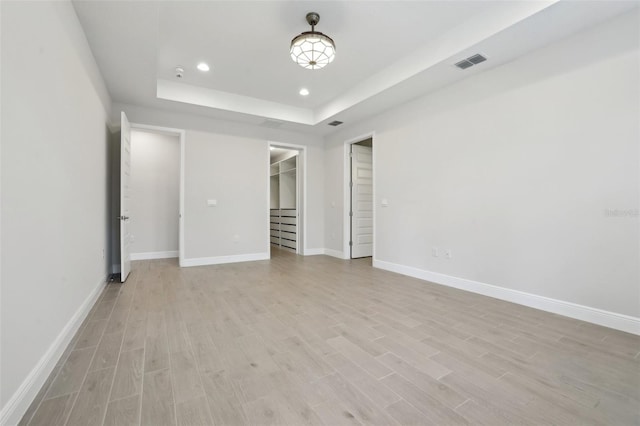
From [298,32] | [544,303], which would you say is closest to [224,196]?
[298,32]

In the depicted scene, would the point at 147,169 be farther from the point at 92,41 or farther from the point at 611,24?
the point at 611,24

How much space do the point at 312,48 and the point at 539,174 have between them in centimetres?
262

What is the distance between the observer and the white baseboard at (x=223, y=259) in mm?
4865

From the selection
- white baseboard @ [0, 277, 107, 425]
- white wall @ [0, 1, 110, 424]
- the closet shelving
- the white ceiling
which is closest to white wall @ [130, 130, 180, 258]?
the white ceiling

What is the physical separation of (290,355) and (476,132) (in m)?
3.23

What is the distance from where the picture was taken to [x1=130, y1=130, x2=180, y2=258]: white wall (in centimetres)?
546

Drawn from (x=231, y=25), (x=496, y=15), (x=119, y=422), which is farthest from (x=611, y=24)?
(x=119, y=422)

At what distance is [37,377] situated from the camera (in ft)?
4.88

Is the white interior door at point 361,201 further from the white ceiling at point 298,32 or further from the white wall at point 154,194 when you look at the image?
the white wall at point 154,194

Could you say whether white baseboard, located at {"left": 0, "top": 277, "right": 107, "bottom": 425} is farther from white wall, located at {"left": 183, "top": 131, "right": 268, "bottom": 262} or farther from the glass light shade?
the glass light shade

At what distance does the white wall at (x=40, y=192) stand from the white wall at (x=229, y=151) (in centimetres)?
203

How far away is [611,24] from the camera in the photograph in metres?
2.38

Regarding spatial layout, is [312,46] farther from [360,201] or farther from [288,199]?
[288,199]

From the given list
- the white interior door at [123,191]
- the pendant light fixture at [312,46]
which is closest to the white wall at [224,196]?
the white interior door at [123,191]
